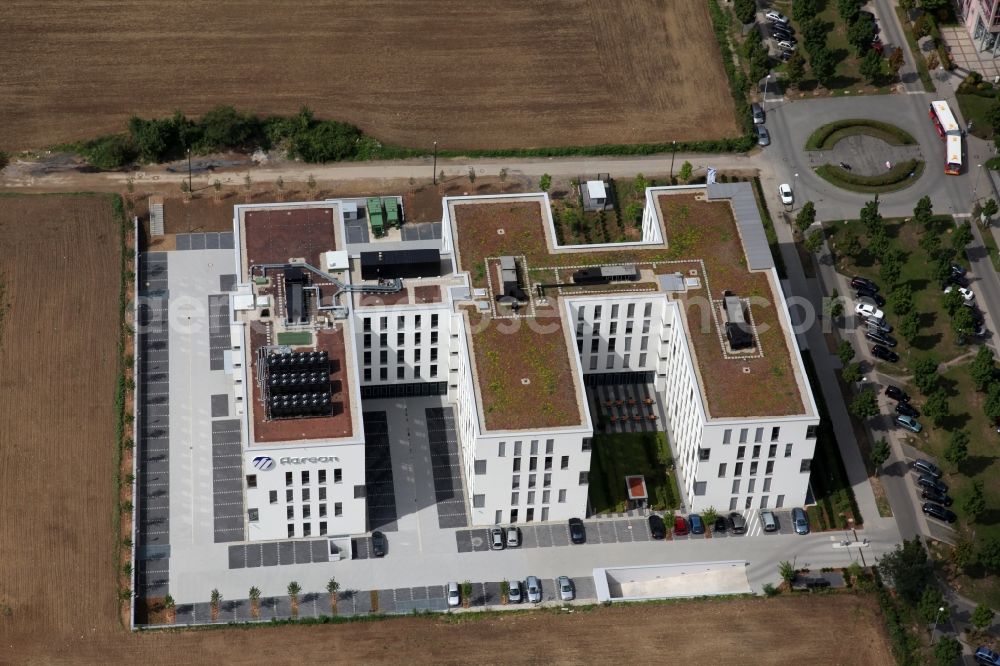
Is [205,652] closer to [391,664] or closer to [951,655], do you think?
[391,664]

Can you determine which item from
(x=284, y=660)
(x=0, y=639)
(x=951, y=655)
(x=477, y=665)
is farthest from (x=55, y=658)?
(x=951, y=655)

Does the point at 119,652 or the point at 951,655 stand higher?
the point at 119,652

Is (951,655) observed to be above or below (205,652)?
below

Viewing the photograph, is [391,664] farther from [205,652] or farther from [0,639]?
[0,639]

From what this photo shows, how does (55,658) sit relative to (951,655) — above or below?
above

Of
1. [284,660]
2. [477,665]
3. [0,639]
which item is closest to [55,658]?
[0,639]

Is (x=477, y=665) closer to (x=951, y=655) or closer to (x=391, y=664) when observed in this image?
(x=391, y=664)

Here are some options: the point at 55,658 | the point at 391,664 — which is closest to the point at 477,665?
Answer: the point at 391,664

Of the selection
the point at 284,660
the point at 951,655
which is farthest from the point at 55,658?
the point at 951,655
